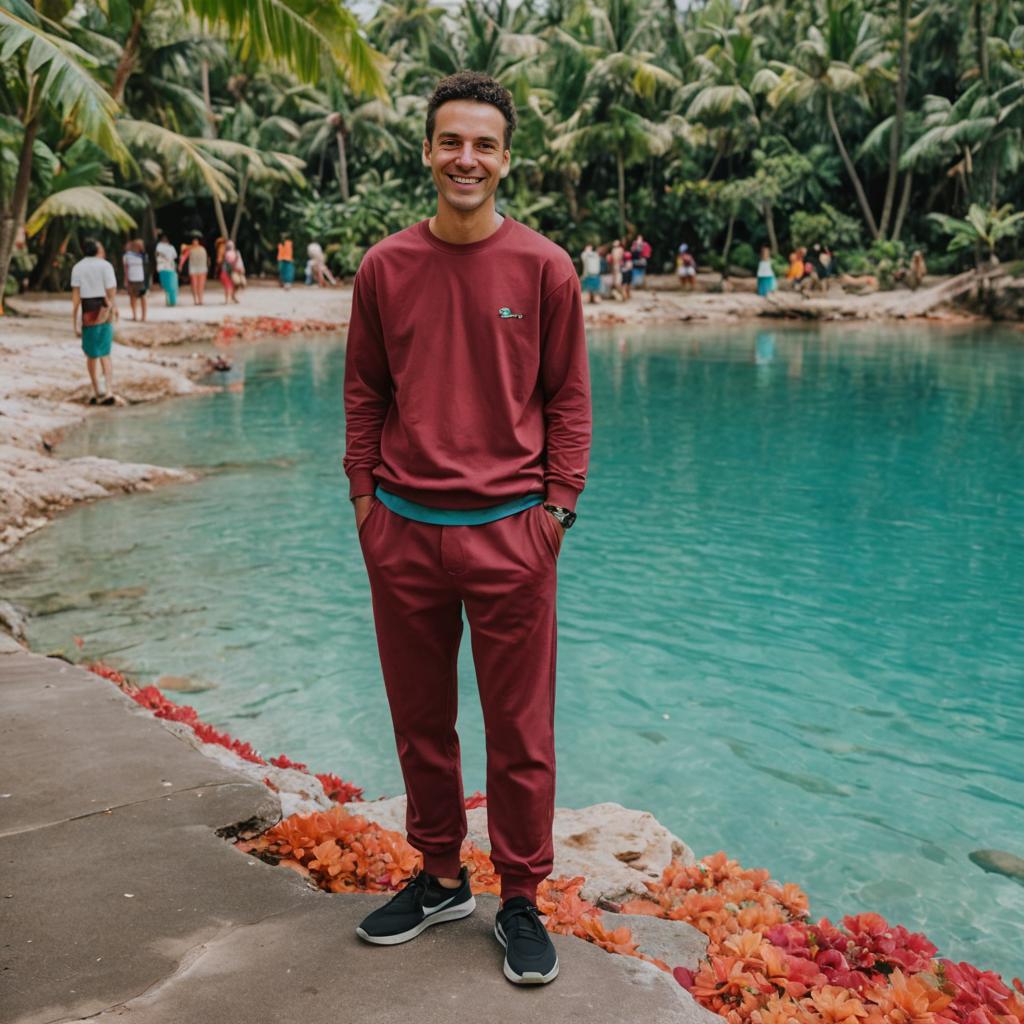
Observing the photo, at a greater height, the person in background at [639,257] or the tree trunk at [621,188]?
the tree trunk at [621,188]

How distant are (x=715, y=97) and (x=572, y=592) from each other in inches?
1074

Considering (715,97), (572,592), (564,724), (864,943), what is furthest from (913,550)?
(715,97)

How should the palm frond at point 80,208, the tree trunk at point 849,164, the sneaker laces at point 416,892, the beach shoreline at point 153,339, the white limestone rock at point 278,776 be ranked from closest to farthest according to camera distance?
1. the sneaker laces at point 416,892
2. the white limestone rock at point 278,776
3. the beach shoreline at point 153,339
4. the palm frond at point 80,208
5. the tree trunk at point 849,164

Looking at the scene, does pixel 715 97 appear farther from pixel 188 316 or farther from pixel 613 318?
pixel 188 316

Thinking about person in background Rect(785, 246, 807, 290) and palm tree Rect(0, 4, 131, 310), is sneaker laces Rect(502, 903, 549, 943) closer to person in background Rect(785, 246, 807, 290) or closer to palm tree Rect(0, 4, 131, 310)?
palm tree Rect(0, 4, 131, 310)

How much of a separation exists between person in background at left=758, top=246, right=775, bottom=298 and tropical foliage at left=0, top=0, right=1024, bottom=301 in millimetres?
2540

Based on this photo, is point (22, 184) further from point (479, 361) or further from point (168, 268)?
point (479, 361)

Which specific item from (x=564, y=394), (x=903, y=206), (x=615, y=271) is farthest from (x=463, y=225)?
(x=903, y=206)

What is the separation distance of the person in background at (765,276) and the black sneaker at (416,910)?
2922 cm

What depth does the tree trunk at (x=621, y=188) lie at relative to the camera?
33.1 metres

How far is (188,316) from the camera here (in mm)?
22656

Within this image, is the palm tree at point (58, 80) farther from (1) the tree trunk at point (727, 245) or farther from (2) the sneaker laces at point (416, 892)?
(1) the tree trunk at point (727, 245)

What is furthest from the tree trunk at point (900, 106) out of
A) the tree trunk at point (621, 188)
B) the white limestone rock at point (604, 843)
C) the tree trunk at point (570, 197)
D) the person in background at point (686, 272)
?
the white limestone rock at point (604, 843)

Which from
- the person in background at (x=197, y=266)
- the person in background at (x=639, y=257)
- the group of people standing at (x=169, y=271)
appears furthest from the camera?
the person in background at (x=639, y=257)
